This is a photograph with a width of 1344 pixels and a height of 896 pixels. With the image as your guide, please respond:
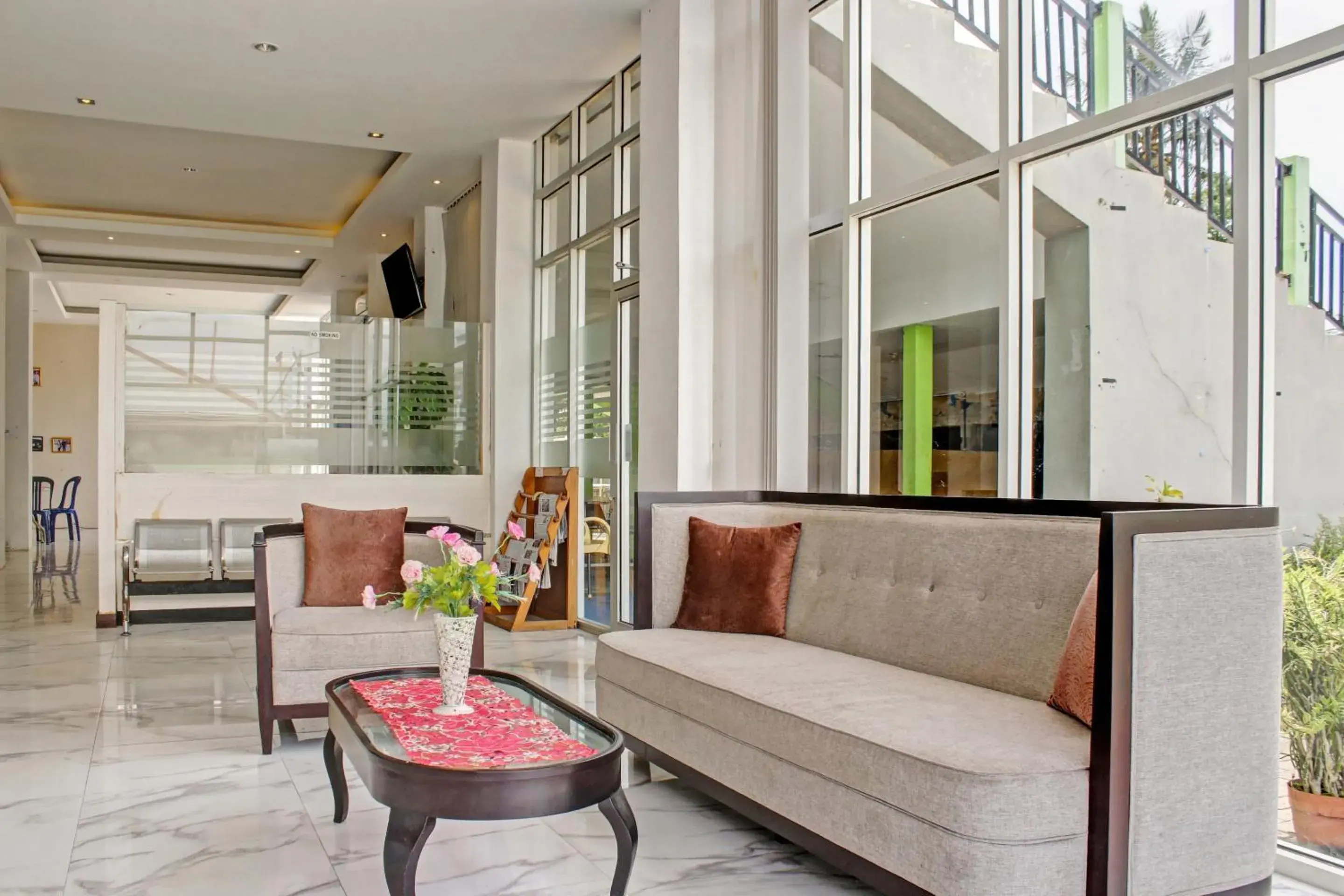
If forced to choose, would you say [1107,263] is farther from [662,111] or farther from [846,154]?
[662,111]

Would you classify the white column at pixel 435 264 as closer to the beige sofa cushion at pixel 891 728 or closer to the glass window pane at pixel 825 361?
the glass window pane at pixel 825 361

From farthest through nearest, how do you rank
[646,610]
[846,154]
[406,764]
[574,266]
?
[574,266] < [846,154] < [646,610] < [406,764]

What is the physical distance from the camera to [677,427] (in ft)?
16.3

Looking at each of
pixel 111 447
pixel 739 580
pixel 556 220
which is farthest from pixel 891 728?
pixel 111 447

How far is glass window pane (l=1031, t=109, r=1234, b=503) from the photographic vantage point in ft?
9.96

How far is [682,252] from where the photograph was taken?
16.2 ft

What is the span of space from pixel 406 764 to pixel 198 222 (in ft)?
34.2

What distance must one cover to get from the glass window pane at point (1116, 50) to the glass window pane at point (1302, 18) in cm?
15

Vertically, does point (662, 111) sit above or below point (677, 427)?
above

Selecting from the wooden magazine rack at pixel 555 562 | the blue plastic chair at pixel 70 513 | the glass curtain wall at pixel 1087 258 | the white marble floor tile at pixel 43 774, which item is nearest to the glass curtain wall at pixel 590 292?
the wooden magazine rack at pixel 555 562

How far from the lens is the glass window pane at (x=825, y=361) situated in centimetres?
468

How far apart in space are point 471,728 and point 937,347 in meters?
2.47

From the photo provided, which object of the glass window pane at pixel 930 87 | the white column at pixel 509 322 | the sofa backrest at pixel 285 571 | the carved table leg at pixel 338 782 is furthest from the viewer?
the white column at pixel 509 322

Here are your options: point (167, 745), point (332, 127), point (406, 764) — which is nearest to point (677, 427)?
point (167, 745)
